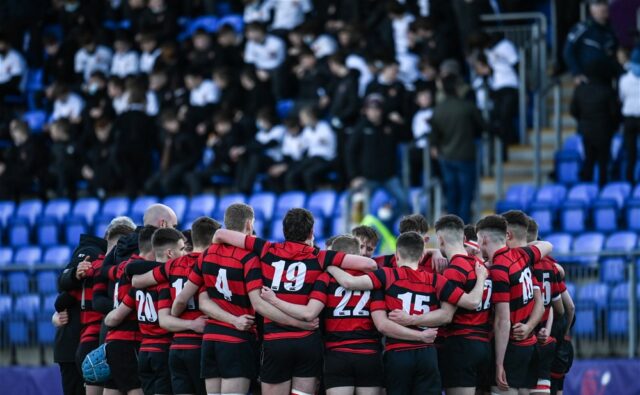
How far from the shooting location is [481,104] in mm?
19516

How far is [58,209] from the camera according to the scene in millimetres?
21594

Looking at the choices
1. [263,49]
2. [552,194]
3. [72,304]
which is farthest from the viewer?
[263,49]

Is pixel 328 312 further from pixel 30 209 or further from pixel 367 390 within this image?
pixel 30 209

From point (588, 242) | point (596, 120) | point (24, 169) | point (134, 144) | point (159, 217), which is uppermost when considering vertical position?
point (596, 120)

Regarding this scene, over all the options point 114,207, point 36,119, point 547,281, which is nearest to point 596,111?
point 547,281

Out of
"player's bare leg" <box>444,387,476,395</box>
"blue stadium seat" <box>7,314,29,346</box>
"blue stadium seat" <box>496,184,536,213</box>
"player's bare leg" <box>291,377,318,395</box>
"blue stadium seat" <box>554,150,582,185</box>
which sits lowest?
"blue stadium seat" <box>7,314,29,346</box>

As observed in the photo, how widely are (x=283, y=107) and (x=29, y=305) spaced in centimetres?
607

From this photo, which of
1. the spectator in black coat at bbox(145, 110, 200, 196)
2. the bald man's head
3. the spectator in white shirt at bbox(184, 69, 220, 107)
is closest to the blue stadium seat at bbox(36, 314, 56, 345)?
the spectator in black coat at bbox(145, 110, 200, 196)

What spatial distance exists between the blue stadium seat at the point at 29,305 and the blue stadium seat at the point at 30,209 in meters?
4.30

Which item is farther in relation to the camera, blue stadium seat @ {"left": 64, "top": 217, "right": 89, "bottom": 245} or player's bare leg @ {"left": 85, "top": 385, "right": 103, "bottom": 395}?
blue stadium seat @ {"left": 64, "top": 217, "right": 89, "bottom": 245}

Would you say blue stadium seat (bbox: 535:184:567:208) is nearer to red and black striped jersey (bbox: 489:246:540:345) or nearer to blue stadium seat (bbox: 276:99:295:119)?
blue stadium seat (bbox: 276:99:295:119)

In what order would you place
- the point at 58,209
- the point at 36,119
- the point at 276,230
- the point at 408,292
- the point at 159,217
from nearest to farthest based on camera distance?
the point at 408,292
the point at 159,217
the point at 276,230
the point at 58,209
the point at 36,119

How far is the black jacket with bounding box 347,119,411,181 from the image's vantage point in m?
18.4

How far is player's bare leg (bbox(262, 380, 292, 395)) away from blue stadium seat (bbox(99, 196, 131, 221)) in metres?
10.5
